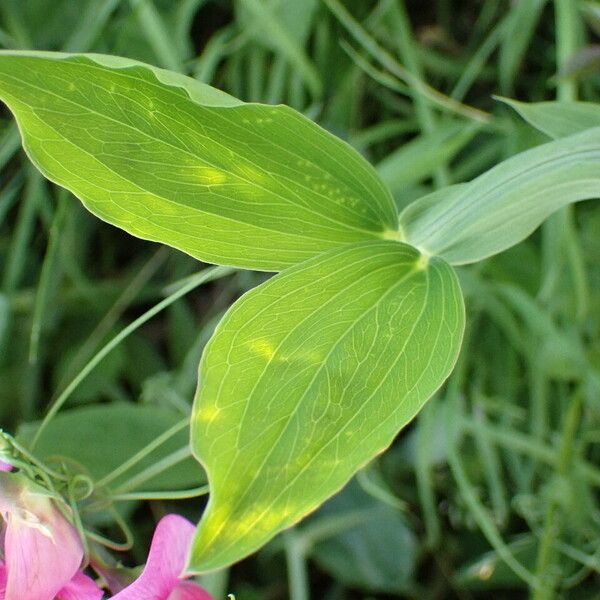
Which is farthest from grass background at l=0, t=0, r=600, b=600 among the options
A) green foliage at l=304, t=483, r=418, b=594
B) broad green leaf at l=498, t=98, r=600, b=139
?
broad green leaf at l=498, t=98, r=600, b=139

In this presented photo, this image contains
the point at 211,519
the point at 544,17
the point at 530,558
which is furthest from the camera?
the point at 544,17

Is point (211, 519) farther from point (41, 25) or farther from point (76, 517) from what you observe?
point (41, 25)

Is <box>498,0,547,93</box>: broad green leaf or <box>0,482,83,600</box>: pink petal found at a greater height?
<box>498,0,547,93</box>: broad green leaf

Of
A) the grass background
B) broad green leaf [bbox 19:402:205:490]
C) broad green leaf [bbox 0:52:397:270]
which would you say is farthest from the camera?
the grass background

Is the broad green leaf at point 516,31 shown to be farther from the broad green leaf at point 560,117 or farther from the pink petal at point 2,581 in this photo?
the pink petal at point 2,581

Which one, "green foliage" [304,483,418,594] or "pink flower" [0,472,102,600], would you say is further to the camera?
"green foliage" [304,483,418,594]

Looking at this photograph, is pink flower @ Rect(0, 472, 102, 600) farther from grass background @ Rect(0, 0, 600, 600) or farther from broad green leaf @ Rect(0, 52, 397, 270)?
grass background @ Rect(0, 0, 600, 600)

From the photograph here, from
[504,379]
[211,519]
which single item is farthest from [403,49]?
[211,519]
